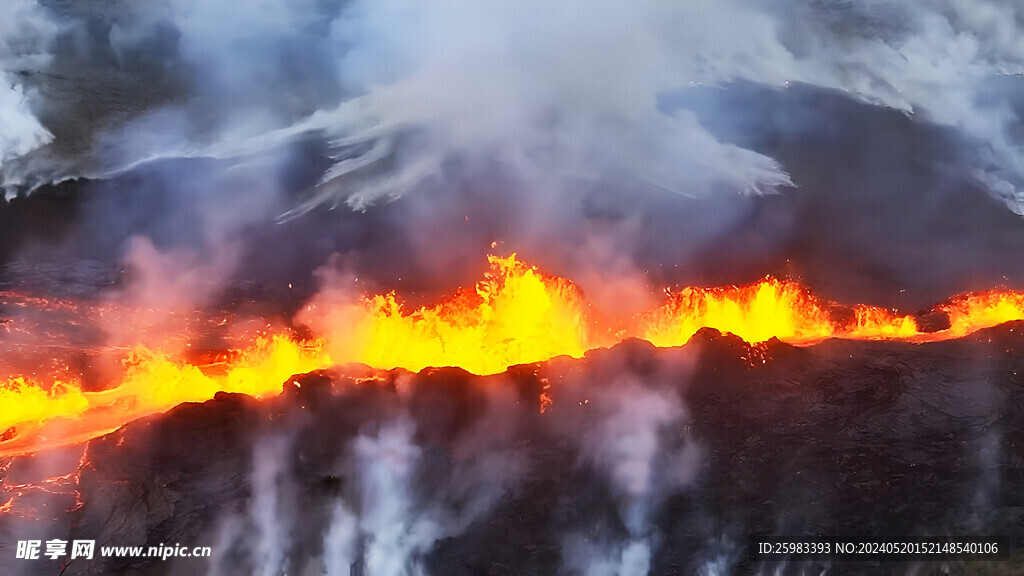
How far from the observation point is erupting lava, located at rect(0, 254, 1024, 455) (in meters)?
8.40

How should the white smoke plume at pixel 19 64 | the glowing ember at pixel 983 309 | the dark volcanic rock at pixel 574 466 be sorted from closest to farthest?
the dark volcanic rock at pixel 574 466 < the white smoke plume at pixel 19 64 < the glowing ember at pixel 983 309

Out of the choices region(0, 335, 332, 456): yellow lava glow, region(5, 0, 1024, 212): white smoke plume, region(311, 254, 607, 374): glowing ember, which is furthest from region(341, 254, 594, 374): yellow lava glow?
region(5, 0, 1024, 212): white smoke plume

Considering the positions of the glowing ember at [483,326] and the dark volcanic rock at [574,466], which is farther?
the glowing ember at [483,326]

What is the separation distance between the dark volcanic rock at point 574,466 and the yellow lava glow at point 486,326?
50cm

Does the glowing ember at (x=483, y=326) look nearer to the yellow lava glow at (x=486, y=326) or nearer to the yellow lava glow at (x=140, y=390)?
the yellow lava glow at (x=486, y=326)

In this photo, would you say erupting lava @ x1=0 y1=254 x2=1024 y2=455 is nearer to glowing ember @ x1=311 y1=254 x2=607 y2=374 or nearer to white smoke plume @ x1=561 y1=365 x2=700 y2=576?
glowing ember @ x1=311 y1=254 x2=607 y2=374

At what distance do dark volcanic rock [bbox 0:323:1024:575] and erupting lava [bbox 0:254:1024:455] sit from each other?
55cm

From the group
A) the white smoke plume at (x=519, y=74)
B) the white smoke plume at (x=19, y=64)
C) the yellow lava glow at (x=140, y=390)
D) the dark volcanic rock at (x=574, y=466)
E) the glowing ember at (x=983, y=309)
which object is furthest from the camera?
the glowing ember at (x=983, y=309)

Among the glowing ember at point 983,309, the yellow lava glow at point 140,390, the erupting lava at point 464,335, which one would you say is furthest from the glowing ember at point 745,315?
the yellow lava glow at point 140,390

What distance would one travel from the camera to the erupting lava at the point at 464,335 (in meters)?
8.40

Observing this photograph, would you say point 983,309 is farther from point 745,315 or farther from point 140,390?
point 140,390

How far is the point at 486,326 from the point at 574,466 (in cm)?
192

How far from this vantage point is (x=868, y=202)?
9.93 m

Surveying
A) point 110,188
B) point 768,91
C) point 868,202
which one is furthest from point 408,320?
point 868,202
